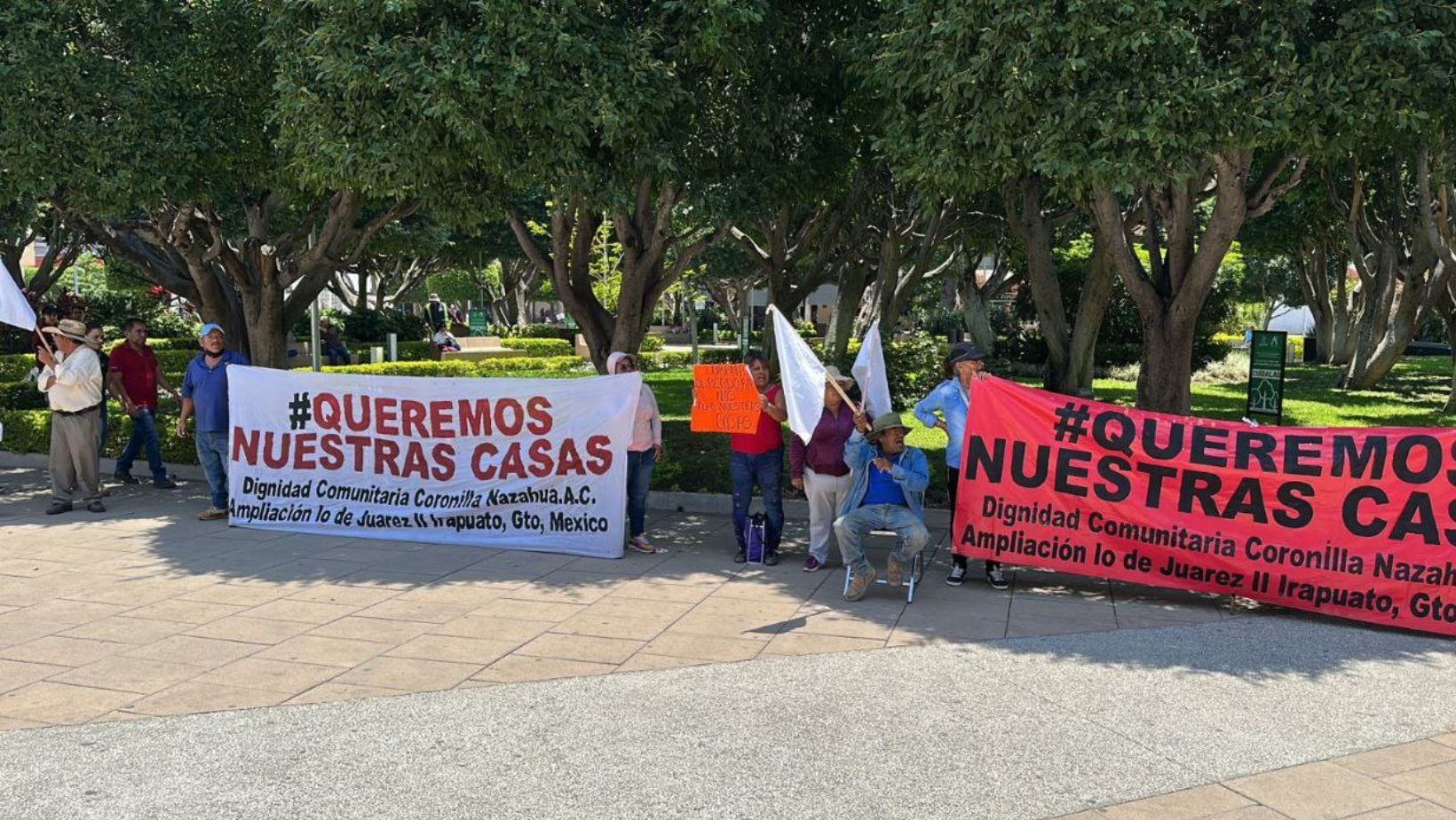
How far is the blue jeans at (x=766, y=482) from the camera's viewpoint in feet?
26.9

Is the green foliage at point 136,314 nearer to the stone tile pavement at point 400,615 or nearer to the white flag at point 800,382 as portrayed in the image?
the stone tile pavement at point 400,615

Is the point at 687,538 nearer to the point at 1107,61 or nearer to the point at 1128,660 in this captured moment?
the point at 1128,660

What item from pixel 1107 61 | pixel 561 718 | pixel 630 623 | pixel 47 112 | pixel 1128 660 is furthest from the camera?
pixel 47 112

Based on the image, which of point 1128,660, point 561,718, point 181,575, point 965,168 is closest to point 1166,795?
point 1128,660

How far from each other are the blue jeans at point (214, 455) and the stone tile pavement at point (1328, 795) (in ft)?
27.1

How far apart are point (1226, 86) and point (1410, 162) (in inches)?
491

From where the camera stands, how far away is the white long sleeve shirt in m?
9.71

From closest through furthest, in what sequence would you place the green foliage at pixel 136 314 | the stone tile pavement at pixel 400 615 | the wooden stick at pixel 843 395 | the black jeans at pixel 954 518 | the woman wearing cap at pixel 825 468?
1. the stone tile pavement at pixel 400 615
2. the wooden stick at pixel 843 395
3. the black jeans at pixel 954 518
4. the woman wearing cap at pixel 825 468
5. the green foliage at pixel 136 314

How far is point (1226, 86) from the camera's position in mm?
7945

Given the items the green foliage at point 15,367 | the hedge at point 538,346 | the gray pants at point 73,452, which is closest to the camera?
the gray pants at point 73,452

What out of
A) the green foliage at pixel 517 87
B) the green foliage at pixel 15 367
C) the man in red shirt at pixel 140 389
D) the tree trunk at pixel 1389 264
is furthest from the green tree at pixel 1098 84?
the green foliage at pixel 15 367

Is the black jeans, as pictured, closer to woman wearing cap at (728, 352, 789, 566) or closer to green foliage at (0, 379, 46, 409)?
woman wearing cap at (728, 352, 789, 566)

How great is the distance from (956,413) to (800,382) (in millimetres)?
1162

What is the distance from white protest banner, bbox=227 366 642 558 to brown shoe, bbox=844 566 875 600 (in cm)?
205
